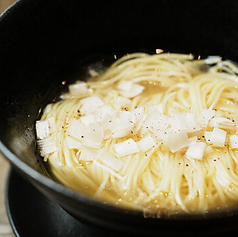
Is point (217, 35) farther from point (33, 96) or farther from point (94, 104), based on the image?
point (33, 96)

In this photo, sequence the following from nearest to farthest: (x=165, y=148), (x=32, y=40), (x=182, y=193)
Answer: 1. (x=182, y=193)
2. (x=165, y=148)
3. (x=32, y=40)

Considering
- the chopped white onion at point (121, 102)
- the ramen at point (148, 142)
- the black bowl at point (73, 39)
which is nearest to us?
the ramen at point (148, 142)

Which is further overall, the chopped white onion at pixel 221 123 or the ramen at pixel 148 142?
the chopped white onion at pixel 221 123

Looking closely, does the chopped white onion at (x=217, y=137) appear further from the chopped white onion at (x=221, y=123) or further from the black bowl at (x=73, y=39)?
the black bowl at (x=73, y=39)

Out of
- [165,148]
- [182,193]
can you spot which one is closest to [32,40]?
[165,148]

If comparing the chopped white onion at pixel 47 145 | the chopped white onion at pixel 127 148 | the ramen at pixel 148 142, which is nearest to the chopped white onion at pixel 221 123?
the ramen at pixel 148 142

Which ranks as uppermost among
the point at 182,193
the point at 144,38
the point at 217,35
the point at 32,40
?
the point at 32,40

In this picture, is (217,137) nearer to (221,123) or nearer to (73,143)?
(221,123)

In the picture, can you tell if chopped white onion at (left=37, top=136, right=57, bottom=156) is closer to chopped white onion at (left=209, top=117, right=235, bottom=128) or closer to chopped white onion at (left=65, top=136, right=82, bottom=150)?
chopped white onion at (left=65, top=136, right=82, bottom=150)

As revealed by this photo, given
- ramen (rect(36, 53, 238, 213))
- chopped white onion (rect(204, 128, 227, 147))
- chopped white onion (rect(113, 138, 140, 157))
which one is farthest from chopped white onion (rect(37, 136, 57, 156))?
chopped white onion (rect(204, 128, 227, 147))
